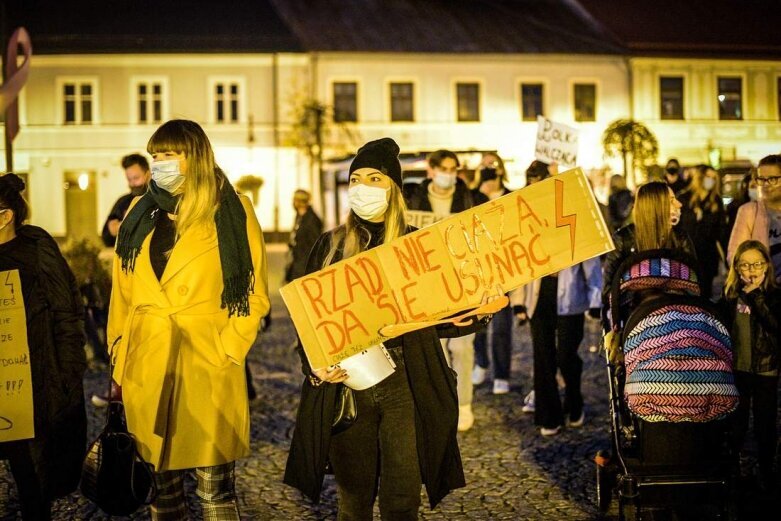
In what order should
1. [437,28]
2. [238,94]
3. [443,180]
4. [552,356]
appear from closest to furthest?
[552,356] < [443,180] < [238,94] < [437,28]

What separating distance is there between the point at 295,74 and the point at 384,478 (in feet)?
126

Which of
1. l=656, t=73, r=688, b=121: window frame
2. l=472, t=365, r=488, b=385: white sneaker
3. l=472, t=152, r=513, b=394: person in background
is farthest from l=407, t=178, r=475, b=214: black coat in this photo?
l=656, t=73, r=688, b=121: window frame

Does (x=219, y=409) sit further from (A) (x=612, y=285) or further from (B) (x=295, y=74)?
(B) (x=295, y=74)

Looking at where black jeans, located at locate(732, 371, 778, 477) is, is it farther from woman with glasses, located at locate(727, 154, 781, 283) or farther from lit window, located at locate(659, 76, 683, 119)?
lit window, located at locate(659, 76, 683, 119)

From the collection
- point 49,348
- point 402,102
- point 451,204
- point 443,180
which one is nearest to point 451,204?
point 451,204

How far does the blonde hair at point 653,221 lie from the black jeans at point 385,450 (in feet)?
5.98

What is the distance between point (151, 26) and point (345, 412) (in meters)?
41.1

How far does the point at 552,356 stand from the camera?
7.63 meters

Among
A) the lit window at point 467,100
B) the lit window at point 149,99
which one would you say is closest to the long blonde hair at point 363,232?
the lit window at point 149,99

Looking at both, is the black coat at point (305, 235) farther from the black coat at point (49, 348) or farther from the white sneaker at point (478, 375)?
the black coat at point (49, 348)

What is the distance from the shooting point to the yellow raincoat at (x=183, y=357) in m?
4.00

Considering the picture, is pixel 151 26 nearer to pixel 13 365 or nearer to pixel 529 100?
pixel 529 100

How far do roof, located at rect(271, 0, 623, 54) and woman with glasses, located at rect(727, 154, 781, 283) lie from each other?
35774 millimetres

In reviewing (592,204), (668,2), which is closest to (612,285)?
(592,204)
